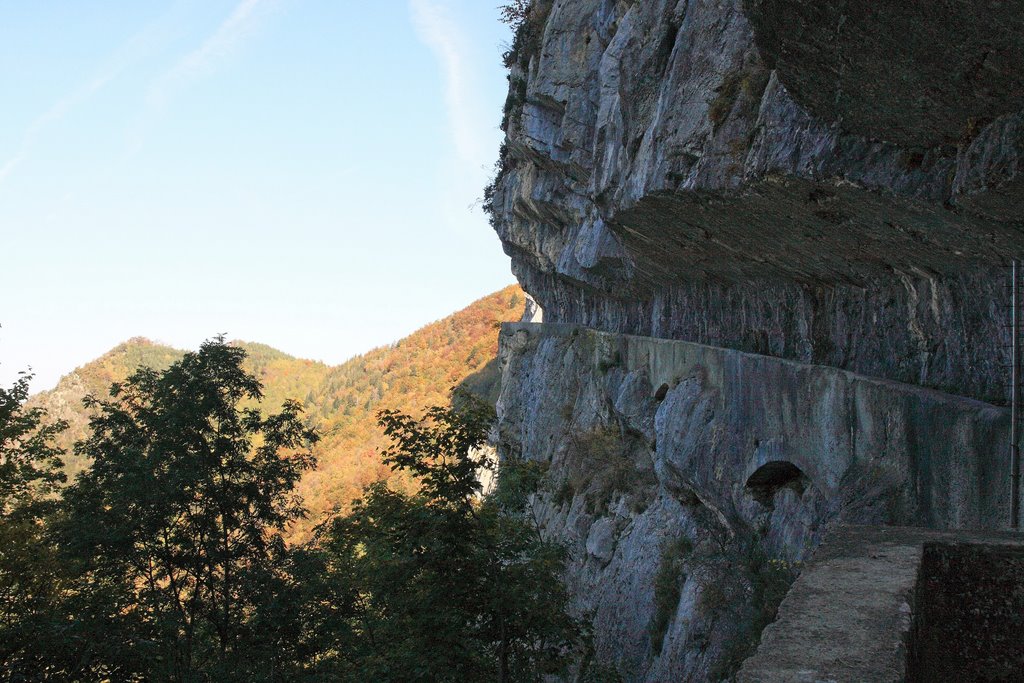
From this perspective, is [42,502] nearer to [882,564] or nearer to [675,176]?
[675,176]

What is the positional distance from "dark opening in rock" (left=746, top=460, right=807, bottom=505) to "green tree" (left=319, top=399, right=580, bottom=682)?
2.98 meters

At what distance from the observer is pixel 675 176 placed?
8.48 meters

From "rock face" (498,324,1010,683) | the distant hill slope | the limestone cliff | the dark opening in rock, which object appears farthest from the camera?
the distant hill slope

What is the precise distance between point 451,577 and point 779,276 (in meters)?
5.28

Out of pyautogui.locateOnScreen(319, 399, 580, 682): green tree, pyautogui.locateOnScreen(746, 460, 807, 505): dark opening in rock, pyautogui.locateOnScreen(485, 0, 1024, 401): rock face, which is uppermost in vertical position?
pyautogui.locateOnScreen(485, 0, 1024, 401): rock face

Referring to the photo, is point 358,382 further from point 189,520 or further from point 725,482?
point 725,482

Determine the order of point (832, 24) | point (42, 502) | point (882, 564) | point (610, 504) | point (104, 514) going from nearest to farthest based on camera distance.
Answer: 1. point (882, 564)
2. point (832, 24)
3. point (104, 514)
4. point (42, 502)
5. point (610, 504)

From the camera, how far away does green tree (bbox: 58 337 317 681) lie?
1342 cm

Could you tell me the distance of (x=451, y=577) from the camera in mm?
10438

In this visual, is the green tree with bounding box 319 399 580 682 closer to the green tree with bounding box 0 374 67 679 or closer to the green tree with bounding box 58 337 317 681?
the green tree with bounding box 58 337 317 681

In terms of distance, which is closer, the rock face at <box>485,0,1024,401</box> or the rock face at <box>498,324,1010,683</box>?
the rock face at <box>485,0,1024,401</box>

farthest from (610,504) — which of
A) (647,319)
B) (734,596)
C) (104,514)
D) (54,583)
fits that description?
(54,583)

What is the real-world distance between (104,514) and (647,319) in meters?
10.5

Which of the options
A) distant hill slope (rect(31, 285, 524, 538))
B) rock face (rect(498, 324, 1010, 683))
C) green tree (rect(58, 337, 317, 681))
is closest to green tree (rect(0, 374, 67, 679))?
green tree (rect(58, 337, 317, 681))
